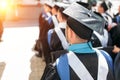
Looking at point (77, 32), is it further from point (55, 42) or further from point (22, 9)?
point (22, 9)

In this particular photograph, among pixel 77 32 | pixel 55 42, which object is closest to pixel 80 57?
pixel 77 32

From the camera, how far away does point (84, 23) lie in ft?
6.07

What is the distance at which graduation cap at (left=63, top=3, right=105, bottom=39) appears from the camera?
1.86m

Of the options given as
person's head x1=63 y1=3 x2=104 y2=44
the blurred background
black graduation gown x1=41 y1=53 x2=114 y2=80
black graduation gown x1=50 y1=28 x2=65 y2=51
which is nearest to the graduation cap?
person's head x1=63 y1=3 x2=104 y2=44

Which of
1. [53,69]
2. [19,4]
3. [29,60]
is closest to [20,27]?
[19,4]

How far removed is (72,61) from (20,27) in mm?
9518

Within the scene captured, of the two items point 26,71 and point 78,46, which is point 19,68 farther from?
point 78,46

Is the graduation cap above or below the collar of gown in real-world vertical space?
above

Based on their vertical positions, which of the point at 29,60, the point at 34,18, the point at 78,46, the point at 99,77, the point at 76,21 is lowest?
the point at 34,18

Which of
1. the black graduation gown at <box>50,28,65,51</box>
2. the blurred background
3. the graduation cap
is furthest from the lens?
the blurred background

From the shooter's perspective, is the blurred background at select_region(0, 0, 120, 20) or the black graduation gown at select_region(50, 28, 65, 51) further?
the blurred background at select_region(0, 0, 120, 20)

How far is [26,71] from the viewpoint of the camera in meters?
5.63

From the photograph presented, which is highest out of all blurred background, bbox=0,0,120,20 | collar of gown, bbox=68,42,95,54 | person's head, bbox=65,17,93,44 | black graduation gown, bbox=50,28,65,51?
person's head, bbox=65,17,93,44

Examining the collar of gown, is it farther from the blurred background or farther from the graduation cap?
the blurred background
